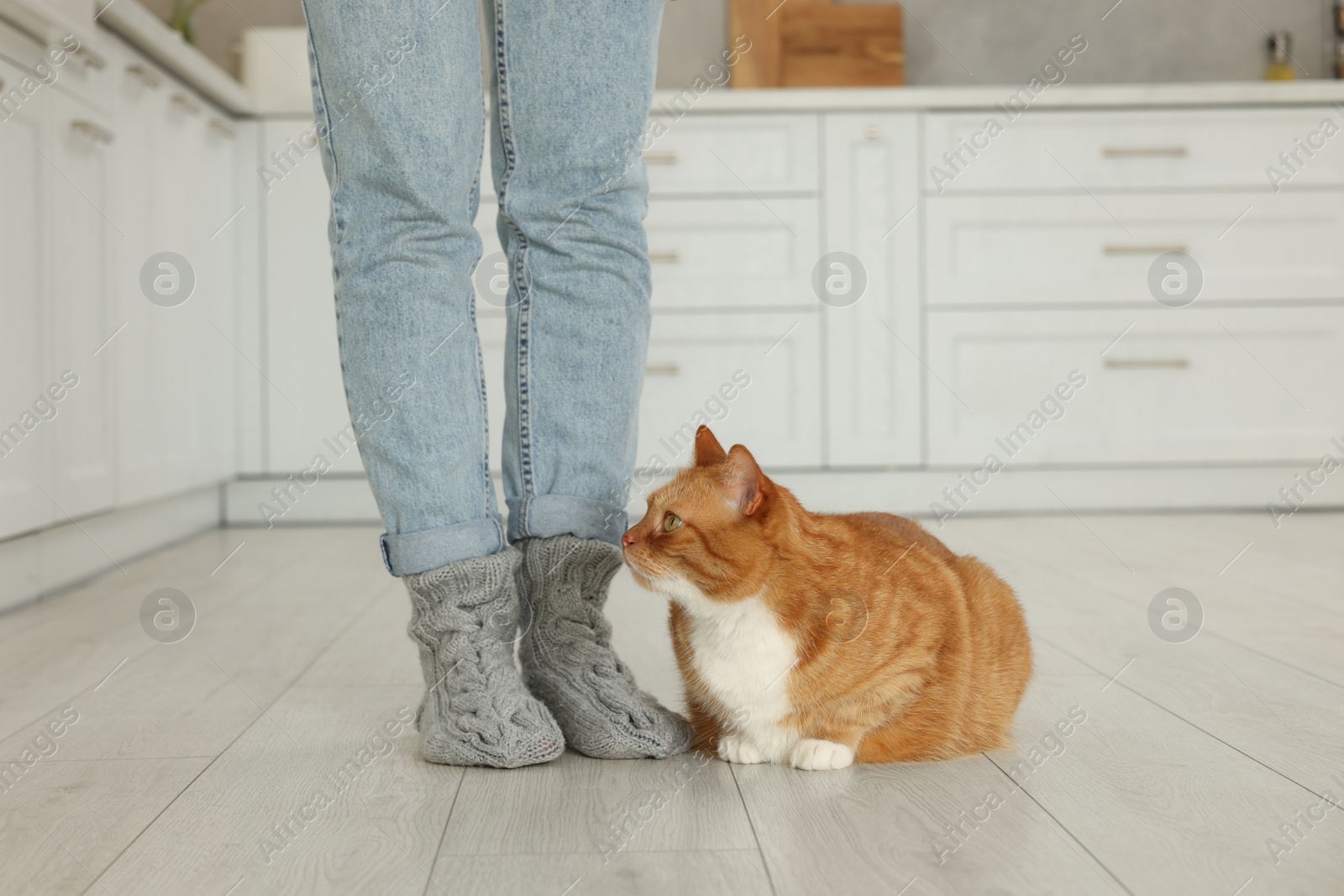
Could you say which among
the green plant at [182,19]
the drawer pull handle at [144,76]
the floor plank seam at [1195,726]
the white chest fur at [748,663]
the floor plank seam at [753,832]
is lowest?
the floor plank seam at [753,832]

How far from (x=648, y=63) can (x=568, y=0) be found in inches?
3.5

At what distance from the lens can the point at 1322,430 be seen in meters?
2.57

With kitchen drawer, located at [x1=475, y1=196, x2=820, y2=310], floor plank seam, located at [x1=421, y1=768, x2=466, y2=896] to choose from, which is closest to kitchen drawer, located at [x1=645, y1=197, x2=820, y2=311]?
kitchen drawer, located at [x1=475, y1=196, x2=820, y2=310]

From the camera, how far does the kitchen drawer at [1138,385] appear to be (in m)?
2.55

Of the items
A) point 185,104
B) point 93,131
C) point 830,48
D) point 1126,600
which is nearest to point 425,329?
point 1126,600

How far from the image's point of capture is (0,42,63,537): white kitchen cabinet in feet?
5.04

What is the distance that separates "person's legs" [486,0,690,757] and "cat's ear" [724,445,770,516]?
16 centimetres

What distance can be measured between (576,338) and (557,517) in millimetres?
152

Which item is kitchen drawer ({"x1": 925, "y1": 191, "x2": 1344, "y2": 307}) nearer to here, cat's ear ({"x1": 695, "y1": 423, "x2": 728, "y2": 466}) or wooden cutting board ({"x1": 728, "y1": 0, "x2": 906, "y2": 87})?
wooden cutting board ({"x1": 728, "y1": 0, "x2": 906, "y2": 87})

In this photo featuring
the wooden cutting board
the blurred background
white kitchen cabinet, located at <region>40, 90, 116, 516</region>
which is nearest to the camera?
the blurred background

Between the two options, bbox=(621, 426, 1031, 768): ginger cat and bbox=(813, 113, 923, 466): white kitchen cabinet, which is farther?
bbox=(813, 113, 923, 466): white kitchen cabinet

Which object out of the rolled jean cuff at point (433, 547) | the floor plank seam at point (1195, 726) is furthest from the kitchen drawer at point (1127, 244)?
the rolled jean cuff at point (433, 547)

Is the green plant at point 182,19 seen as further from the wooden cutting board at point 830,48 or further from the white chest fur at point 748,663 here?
the white chest fur at point 748,663

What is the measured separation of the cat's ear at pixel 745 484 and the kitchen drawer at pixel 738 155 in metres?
1.80
